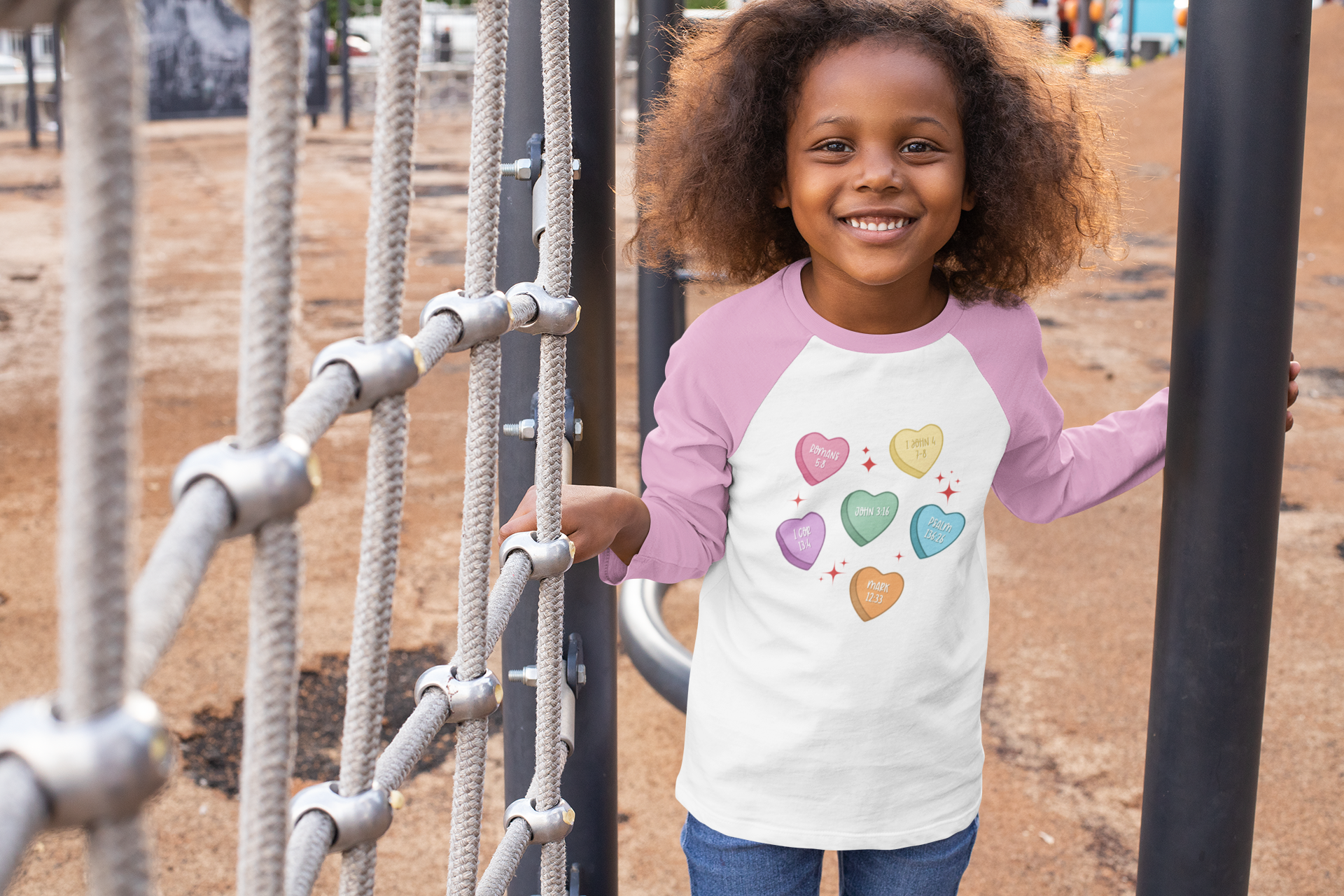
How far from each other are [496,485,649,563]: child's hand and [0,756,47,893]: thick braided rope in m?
0.54

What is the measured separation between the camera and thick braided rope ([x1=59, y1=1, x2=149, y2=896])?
0.33m

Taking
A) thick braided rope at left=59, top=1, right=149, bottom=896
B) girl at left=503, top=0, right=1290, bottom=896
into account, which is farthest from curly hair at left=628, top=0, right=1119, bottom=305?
thick braided rope at left=59, top=1, right=149, bottom=896

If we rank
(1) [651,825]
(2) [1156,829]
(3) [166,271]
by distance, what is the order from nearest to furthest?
1. (2) [1156,829]
2. (1) [651,825]
3. (3) [166,271]

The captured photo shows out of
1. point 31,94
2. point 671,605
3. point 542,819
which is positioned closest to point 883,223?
point 542,819

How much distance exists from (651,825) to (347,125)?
10.3 metres

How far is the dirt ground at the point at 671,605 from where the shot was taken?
1633mm

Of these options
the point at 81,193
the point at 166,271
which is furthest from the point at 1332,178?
the point at 81,193

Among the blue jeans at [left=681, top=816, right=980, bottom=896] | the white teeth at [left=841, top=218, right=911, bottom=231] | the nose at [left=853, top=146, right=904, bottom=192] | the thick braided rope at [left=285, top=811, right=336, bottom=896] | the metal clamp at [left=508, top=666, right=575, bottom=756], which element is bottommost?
the blue jeans at [left=681, top=816, right=980, bottom=896]

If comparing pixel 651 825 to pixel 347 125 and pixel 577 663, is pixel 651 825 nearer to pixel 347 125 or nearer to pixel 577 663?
pixel 577 663

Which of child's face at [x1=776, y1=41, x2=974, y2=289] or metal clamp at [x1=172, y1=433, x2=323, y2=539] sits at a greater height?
child's face at [x1=776, y1=41, x2=974, y2=289]

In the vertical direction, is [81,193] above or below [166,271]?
above

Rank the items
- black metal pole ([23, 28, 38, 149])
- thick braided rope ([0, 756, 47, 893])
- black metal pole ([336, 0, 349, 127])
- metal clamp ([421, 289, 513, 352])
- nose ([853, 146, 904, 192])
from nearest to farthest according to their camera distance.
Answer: thick braided rope ([0, 756, 47, 893])
metal clamp ([421, 289, 513, 352])
nose ([853, 146, 904, 192])
black metal pole ([23, 28, 38, 149])
black metal pole ([336, 0, 349, 127])

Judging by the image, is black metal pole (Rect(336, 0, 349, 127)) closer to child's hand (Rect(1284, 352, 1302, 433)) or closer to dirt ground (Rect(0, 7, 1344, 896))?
dirt ground (Rect(0, 7, 1344, 896))

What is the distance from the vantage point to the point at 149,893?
14.1 inches
